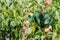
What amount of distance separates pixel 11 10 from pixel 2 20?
0.18 meters

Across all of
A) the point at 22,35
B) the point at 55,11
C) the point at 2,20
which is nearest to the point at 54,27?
the point at 55,11

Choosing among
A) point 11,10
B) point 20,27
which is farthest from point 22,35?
point 11,10

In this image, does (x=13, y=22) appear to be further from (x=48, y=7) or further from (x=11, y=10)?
(x=48, y=7)

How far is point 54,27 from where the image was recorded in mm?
3496

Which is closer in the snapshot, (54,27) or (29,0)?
(54,27)

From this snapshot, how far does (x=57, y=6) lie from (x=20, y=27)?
551mm

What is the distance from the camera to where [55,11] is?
3482 mm

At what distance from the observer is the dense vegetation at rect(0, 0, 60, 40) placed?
11.4ft

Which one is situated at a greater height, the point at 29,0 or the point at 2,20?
the point at 29,0

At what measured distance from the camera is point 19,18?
354 centimetres

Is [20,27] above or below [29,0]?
below

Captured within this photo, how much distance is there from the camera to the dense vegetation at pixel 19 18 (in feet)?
11.4

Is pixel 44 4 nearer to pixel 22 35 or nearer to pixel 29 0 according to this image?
pixel 29 0

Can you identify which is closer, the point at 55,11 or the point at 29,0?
the point at 55,11
